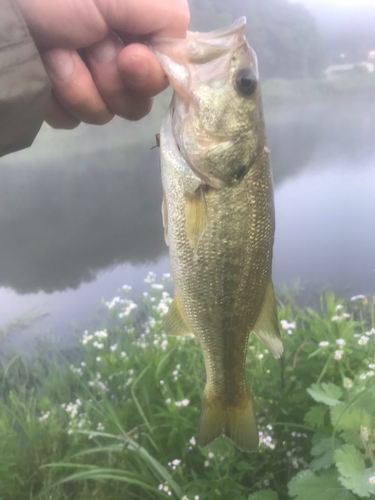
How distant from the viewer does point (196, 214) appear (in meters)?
0.66

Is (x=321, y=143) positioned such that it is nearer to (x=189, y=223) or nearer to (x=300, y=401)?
(x=300, y=401)

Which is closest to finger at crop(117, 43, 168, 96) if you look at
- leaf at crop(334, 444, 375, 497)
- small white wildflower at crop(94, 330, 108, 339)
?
leaf at crop(334, 444, 375, 497)

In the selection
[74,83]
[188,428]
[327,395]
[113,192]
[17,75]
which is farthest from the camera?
[113,192]

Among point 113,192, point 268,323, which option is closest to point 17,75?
point 268,323

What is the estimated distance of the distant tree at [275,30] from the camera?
180 cm

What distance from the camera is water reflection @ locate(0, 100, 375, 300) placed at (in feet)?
6.55

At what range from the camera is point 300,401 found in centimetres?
110

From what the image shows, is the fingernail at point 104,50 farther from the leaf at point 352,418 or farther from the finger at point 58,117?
the leaf at point 352,418

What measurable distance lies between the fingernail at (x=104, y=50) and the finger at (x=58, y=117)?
18 cm

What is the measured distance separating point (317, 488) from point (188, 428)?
53 centimetres

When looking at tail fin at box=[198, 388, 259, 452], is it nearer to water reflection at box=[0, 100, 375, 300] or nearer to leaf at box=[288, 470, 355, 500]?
leaf at box=[288, 470, 355, 500]

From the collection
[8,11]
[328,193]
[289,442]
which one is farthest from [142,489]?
[328,193]

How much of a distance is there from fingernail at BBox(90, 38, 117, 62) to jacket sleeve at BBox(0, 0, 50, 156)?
6.0 inches

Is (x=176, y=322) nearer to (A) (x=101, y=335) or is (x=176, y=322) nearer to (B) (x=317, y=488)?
(B) (x=317, y=488)
